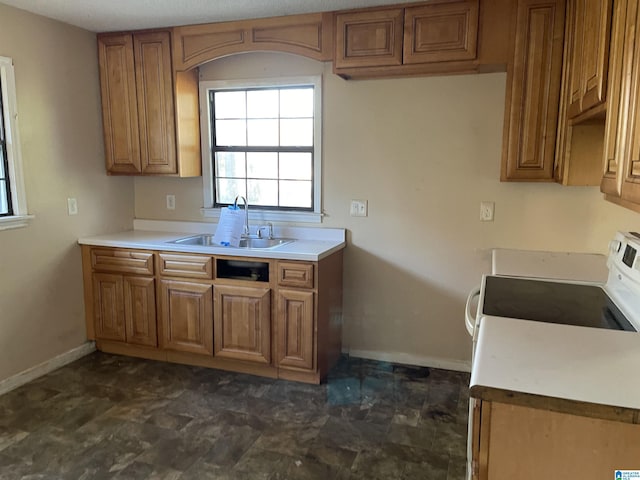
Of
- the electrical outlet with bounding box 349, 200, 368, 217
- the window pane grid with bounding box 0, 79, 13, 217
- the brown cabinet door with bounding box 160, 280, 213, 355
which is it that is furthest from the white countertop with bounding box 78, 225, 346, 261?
the window pane grid with bounding box 0, 79, 13, 217

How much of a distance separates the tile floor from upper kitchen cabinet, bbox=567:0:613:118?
5.53 feet

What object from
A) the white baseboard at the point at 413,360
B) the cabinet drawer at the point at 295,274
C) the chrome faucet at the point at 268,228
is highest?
the chrome faucet at the point at 268,228

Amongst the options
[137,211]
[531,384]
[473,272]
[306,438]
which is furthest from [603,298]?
[137,211]

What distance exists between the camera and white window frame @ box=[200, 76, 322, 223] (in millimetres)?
3275

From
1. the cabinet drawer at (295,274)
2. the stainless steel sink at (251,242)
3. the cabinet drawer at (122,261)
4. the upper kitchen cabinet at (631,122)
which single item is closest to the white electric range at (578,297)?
the upper kitchen cabinet at (631,122)

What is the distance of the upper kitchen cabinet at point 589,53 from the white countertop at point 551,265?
725mm

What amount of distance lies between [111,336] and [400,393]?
2.10 meters

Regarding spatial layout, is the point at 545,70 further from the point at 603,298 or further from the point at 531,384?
the point at 531,384

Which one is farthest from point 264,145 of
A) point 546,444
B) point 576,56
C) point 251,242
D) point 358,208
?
point 546,444

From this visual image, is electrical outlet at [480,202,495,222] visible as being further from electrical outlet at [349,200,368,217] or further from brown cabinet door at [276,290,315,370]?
brown cabinet door at [276,290,315,370]

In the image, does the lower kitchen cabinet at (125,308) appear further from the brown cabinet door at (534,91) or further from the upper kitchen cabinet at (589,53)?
the upper kitchen cabinet at (589,53)

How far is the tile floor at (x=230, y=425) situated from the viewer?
217cm

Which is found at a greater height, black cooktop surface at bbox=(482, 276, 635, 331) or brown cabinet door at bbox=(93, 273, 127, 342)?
black cooktop surface at bbox=(482, 276, 635, 331)

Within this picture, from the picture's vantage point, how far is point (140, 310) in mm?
3324
